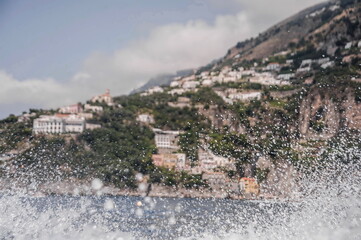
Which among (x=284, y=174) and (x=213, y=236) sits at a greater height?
(x=213, y=236)

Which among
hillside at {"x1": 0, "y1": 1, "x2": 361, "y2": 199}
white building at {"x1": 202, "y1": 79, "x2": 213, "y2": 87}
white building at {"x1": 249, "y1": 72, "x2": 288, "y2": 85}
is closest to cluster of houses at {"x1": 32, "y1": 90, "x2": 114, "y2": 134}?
hillside at {"x1": 0, "y1": 1, "x2": 361, "y2": 199}

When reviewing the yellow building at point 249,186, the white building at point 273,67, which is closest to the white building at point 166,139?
the yellow building at point 249,186

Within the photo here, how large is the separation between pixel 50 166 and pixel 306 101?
121ft

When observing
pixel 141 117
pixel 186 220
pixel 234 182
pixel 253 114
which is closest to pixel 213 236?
pixel 186 220

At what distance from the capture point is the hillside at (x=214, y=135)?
1973 inches

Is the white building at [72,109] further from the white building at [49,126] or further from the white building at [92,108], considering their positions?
the white building at [49,126]

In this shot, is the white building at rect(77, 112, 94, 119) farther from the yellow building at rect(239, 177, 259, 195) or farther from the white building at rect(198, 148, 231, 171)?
the yellow building at rect(239, 177, 259, 195)

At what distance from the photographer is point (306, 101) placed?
54781 mm

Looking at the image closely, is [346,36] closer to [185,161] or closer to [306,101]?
[185,161]

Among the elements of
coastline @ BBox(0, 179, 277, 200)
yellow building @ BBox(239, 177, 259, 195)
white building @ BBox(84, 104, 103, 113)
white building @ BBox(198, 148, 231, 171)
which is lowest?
coastline @ BBox(0, 179, 277, 200)

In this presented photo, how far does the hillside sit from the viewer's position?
50122 millimetres

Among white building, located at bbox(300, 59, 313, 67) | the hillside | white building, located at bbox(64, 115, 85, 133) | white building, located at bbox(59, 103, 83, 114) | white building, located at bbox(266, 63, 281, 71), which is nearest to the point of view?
the hillside

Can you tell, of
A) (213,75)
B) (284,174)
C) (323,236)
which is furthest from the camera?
(213,75)

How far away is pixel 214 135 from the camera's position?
8575cm
